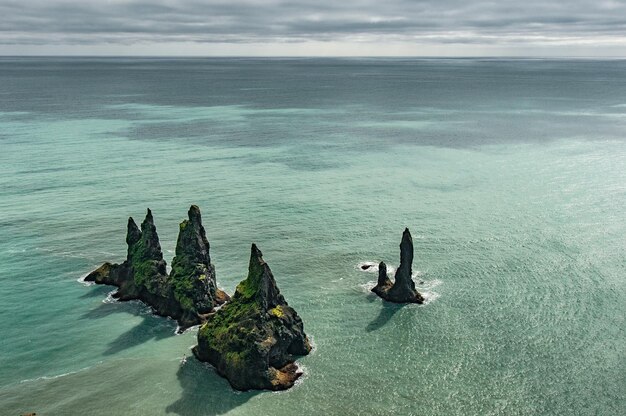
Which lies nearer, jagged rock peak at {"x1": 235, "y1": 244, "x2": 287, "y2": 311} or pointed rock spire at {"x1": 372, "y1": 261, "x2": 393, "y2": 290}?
jagged rock peak at {"x1": 235, "y1": 244, "x2": 287, "y2": 311}

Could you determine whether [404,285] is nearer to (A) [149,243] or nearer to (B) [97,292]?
(A) [149,243]

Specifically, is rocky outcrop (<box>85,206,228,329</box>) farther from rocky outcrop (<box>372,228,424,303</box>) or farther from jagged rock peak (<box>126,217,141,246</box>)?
rocky outcrop (<box>372,228,424,303</box>)

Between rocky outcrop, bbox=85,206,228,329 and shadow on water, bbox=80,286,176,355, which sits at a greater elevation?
rocky outcrop, bbox=85,206,228,329

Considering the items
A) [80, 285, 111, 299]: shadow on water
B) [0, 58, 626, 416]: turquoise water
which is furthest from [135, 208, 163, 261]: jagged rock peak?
[80, 285, 111, 299]: shadow on water

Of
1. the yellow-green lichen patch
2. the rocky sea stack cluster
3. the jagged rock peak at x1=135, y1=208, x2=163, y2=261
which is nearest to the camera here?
the rocky sea stack cluster

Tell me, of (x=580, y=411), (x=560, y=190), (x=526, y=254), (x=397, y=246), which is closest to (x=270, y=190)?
(x=397, y=246)

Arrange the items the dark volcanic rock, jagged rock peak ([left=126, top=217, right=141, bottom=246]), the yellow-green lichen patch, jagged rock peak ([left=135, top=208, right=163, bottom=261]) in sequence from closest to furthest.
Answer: the yellow-green lichen patch, the dark volcanic rock, jagged rock peak ([left=135, top=208, right=163, bottom=261]), jagged rock peak ([left=126, top=217, right=141, bottom=246])

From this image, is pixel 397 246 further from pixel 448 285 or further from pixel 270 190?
pixel 270 190

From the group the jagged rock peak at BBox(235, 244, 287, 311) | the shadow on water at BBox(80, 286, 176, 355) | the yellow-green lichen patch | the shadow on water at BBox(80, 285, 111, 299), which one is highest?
the jagged rock peak at BBox(235, 244, 287, 311)
